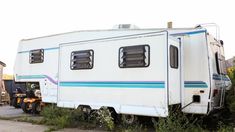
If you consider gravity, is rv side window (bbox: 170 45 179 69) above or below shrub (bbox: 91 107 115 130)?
above

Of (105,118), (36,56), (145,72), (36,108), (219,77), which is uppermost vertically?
(36,56)

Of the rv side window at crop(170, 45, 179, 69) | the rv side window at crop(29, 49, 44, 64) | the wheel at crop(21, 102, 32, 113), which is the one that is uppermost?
the rv side window at crop(29, 49, 44, 64)

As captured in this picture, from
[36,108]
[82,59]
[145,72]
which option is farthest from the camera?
[36,108]

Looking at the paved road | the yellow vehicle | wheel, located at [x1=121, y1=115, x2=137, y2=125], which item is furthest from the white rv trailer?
the yellow vehicle

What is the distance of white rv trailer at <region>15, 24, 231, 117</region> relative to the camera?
24.0ft

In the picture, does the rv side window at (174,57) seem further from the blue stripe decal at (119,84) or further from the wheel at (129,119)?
the wheel at (129,119)

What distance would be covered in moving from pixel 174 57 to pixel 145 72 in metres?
0.95

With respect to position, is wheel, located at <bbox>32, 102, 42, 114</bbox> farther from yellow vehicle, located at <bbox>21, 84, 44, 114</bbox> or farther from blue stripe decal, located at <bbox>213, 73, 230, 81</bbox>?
blue stripe decal, located at <bbox>213, 73, 230, 81</bbox>

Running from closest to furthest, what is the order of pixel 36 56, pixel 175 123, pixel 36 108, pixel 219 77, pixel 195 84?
pixel 175 123
pixel 195 84
pixel 219 77
pixel 36 56
pixel 36 108

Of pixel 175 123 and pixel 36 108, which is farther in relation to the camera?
pixel 36 108

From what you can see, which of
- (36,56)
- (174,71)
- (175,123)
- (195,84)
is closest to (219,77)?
(195,84)

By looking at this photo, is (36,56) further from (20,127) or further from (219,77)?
(219,77)

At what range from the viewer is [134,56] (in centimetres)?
771

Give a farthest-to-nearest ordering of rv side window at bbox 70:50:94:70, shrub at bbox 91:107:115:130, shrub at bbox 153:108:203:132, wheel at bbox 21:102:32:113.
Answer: wheel at bbox 21:102:32:113
rv side window at bbox 70:50:94:70
shrub at bbox 91:107:115:130
shrub at bbox 153:108:203:132
